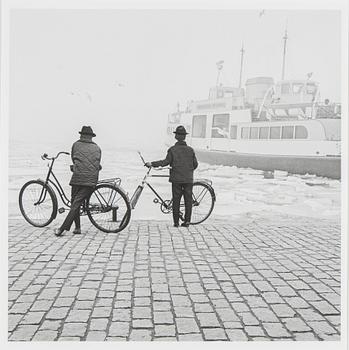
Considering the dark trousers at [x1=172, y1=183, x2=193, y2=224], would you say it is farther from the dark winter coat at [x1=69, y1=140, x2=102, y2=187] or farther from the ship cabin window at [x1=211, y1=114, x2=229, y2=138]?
the dark winter coat at [x1=69, y1=140, x2=102, y2=187]

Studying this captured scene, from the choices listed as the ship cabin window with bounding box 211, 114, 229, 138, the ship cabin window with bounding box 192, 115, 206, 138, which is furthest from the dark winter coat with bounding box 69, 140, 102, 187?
the ship cabin window with bounding box 211, 114, 229, 138

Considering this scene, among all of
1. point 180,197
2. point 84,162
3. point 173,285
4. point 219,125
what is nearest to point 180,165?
point 180,197

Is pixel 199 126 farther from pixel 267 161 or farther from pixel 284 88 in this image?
pixel 284 88

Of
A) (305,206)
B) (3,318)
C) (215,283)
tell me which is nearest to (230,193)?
(305,206)

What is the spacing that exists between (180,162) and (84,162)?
1104 millimetres

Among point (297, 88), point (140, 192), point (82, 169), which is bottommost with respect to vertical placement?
point (140, 192)

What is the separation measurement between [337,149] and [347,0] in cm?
160

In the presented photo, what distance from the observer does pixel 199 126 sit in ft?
17.9

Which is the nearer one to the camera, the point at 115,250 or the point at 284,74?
the point at 115,250

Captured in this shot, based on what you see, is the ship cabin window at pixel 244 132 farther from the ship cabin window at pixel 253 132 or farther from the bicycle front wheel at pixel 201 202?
the bicycle front wheel at pixel 201 202

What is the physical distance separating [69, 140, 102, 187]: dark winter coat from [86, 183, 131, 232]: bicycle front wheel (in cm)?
16

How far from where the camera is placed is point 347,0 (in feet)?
12.7

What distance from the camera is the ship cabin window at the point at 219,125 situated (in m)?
5.58

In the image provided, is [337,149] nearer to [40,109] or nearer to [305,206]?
[305,206]
